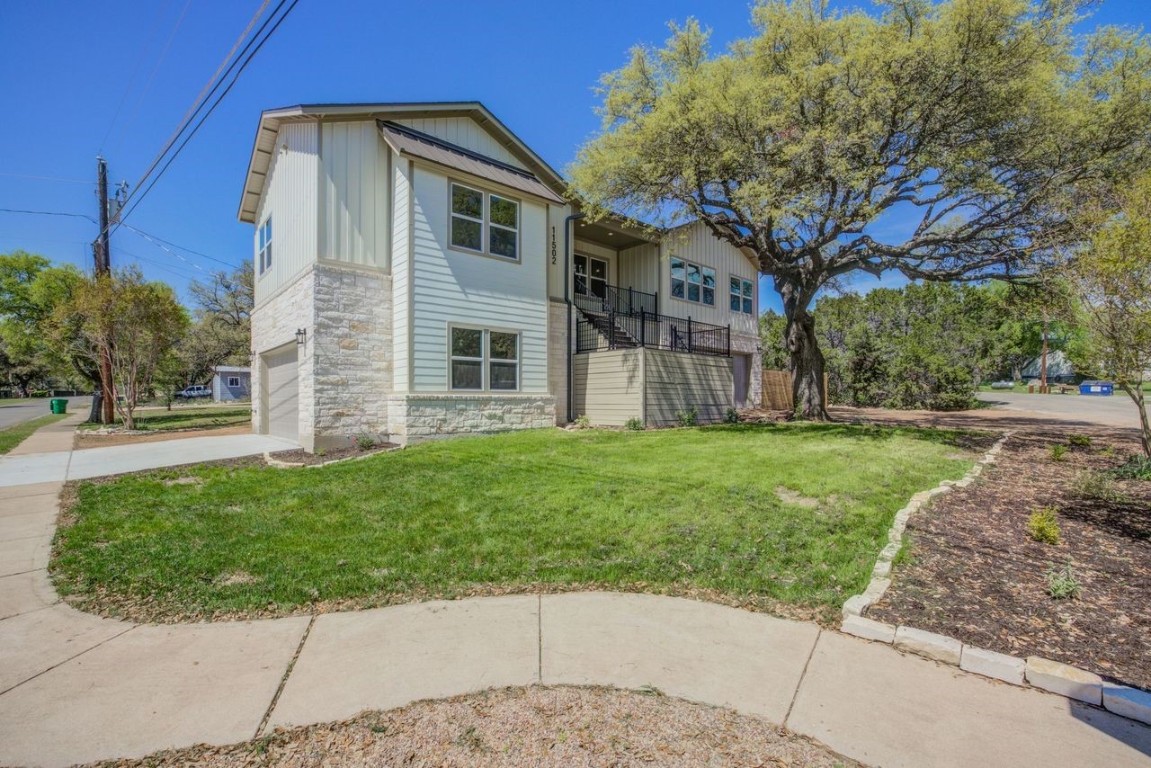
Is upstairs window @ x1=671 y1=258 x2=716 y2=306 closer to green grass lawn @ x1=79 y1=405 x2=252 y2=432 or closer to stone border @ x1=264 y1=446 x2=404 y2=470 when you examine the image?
stone border @ x1=264 y1=446 x2=404 y2=470

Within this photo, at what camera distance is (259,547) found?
14.4 feet

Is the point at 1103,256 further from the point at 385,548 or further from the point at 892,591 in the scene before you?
the point at 385,548

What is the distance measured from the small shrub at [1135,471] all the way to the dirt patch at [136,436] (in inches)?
648

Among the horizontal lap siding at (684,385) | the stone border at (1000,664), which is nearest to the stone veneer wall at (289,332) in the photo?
the horizontal lap siding at (684,385)

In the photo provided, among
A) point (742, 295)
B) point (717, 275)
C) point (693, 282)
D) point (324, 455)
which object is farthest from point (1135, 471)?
point (742, 295)

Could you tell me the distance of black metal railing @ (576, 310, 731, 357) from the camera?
14.0 meters

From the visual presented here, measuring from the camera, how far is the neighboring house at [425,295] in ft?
34.2

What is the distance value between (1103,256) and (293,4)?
10068 mm

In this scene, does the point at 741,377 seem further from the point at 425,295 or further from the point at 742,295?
the point at 425,295

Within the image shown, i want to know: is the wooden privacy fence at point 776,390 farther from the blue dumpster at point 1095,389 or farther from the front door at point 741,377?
the blue dumpster at point 1095,389

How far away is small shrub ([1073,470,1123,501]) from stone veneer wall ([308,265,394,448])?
10637 mm

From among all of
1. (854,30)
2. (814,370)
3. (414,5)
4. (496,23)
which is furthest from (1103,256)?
(814,370)

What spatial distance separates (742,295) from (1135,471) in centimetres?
1502

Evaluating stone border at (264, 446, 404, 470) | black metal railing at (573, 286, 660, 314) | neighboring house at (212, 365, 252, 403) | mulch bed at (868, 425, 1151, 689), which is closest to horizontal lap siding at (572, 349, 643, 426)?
black metal railing at (573, 286, 660, 314)
